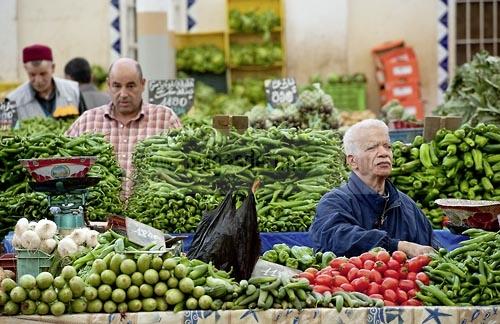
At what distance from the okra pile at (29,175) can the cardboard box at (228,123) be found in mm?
793

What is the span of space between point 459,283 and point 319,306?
0.69 metres

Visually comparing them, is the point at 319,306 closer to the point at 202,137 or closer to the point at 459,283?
the point at 459,283

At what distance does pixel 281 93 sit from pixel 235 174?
4.11m

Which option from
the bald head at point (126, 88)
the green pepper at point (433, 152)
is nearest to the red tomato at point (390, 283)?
the green pepper at point (433, 152)

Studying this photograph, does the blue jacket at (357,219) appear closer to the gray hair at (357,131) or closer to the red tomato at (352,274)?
the gray hair at (357,131)

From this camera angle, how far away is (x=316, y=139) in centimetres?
846

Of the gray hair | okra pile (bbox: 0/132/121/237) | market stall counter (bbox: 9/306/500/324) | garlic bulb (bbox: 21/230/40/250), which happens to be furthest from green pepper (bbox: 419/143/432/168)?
garlic bulb (bbox: 21/230/40/250)

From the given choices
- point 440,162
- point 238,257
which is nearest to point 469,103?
point 440,162

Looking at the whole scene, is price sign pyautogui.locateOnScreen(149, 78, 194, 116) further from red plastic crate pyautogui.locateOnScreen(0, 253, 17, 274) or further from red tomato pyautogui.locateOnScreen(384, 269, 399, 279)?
red tomato pyautogui.locateOnScreen(384, 269, 399, 279)

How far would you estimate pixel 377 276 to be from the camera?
5.80 metres

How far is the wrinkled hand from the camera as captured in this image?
6.45m

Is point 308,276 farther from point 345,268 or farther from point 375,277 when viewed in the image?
point 375,277

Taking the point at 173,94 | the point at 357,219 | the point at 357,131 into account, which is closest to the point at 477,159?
the point at 357,131

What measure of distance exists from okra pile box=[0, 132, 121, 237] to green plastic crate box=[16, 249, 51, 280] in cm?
212
